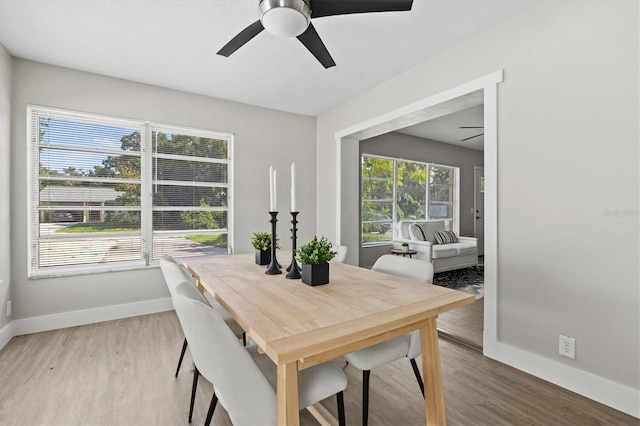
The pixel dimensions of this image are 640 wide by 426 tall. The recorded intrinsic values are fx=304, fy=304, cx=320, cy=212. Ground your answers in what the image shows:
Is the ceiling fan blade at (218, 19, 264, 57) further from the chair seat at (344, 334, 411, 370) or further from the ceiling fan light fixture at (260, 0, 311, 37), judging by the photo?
the chair seat at (344, 334, 411, 370)

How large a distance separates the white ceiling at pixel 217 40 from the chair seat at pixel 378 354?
2197mm

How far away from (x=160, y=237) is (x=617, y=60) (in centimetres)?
421

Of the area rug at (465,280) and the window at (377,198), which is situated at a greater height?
the window at (377,198)

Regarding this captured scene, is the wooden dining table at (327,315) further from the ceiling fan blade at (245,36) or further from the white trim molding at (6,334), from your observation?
the white trim molding at (6,334)

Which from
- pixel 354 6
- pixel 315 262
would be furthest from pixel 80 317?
pixel 354 6

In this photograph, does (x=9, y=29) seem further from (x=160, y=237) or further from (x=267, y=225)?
(x=267, y=225)

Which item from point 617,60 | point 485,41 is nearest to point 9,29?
point 485,41

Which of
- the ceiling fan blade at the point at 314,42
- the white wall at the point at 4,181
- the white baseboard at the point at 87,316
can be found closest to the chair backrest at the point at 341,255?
the ceiling fan blade at the point at 314,42

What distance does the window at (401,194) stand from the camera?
565 cm

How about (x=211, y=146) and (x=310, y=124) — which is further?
(x=310, y=124)

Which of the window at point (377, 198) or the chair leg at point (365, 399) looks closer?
the chair leg at point (365, 399)

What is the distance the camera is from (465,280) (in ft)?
16.1

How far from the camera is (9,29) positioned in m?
2.40

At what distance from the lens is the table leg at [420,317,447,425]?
1.35m
